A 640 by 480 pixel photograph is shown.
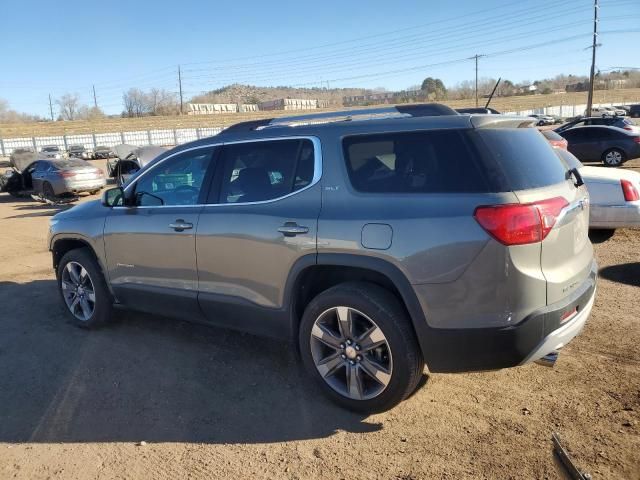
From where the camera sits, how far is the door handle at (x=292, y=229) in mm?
3412

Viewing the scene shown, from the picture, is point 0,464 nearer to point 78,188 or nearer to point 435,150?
point 435,150

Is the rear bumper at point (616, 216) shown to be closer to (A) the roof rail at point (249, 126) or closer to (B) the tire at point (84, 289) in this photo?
(A) the roof rail at point (249, 126)

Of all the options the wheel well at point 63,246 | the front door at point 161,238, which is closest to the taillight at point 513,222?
the front door at point 161,238

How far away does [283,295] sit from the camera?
11.8 feet

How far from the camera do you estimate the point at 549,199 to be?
2969 mm

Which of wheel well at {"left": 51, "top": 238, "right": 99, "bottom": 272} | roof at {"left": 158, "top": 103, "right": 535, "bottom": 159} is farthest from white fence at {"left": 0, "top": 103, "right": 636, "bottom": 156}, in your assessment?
roof at {"left": 158, "top": 103, "right": 535, "bottom": 159}

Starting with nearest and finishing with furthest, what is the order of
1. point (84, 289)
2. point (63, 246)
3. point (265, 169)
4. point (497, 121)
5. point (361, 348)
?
point (497, 121) → point (361, 348) → point (265, 169) → point (84, 289) → point (63, 246)

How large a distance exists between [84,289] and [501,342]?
3980 mm

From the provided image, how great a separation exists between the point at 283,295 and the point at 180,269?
108 cm

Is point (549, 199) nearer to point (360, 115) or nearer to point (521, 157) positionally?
point (521, 157)

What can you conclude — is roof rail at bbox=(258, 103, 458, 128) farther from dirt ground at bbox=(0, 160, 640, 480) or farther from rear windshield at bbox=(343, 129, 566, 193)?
dirt ground at bbox=(0, 160, 640, 480)

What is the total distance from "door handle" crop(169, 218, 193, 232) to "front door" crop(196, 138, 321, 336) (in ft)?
0.41

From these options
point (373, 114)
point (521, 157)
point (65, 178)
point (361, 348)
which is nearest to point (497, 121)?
point (521, 157)

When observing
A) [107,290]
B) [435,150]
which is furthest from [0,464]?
[435,150]
